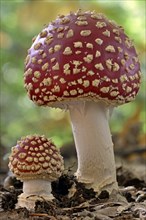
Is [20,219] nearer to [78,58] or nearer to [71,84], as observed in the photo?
[71,84]

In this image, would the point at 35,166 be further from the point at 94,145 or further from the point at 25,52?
the point at 25,52

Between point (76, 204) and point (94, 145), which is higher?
point (94, 145)

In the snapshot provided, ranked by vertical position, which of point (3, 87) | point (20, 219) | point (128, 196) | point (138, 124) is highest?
point (3, 87)

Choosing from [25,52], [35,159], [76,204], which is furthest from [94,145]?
[25,52]

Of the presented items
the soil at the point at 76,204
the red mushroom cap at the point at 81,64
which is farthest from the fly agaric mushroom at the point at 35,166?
the red mushroom cap at the point at 81,64

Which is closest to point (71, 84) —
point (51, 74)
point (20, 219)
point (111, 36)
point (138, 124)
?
point (51, 74)

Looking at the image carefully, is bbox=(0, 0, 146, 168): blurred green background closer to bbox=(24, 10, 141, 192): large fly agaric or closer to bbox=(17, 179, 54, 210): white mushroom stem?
bbox=(24, 10, 141, 192): large fly agaric

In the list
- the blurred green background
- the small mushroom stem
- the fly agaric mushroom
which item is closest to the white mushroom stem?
the fly agaric mushroom
